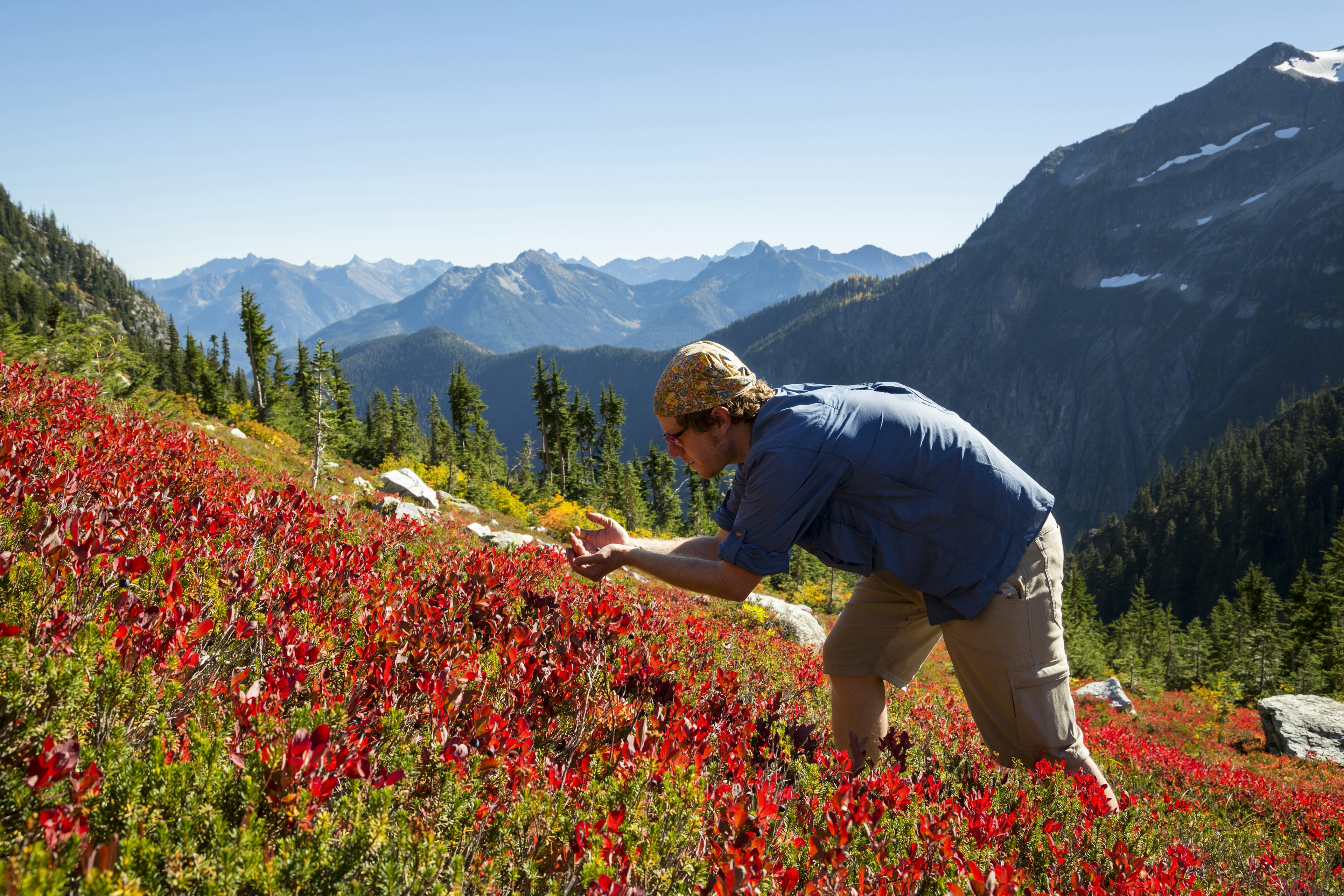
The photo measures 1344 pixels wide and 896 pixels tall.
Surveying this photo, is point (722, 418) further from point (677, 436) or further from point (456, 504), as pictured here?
point (456, 504)

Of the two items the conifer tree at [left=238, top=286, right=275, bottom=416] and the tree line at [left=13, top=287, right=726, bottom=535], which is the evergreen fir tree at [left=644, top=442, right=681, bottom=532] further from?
the conifer tree at [left=238, top=286, right=275, bottom=416]

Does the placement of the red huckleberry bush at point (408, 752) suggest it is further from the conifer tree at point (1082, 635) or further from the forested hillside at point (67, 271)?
the forested hillside at point (67, 271)

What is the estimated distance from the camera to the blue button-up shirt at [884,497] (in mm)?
2986

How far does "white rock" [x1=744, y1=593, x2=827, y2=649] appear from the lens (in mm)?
12164

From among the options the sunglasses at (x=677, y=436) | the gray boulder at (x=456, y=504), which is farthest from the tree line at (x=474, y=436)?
the sunglasses at (x=677, y=436)

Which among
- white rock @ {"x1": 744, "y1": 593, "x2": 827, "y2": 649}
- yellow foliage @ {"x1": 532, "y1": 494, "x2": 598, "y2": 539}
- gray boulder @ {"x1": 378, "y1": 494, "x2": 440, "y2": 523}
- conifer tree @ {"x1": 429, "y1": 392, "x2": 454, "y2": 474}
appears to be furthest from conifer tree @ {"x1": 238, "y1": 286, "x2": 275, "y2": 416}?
gray boulder @ {"x1": 378, "y1": 494, "x2": 440, "y2": 523}

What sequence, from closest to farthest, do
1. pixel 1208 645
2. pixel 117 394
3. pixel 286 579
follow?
pixel 286 579
pixel 117 394
pixel 1208 645

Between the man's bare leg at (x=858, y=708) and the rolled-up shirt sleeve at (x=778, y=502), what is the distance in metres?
1.34

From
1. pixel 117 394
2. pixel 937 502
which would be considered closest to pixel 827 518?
pixel 937 502

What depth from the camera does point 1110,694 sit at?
18.4 metres

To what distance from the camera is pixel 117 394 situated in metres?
11.2

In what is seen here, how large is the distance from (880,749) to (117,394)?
13.1 meters

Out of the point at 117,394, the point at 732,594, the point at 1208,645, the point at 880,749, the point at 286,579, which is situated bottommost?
the point at 1208,645

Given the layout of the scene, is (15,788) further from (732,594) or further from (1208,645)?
(1208,645)
